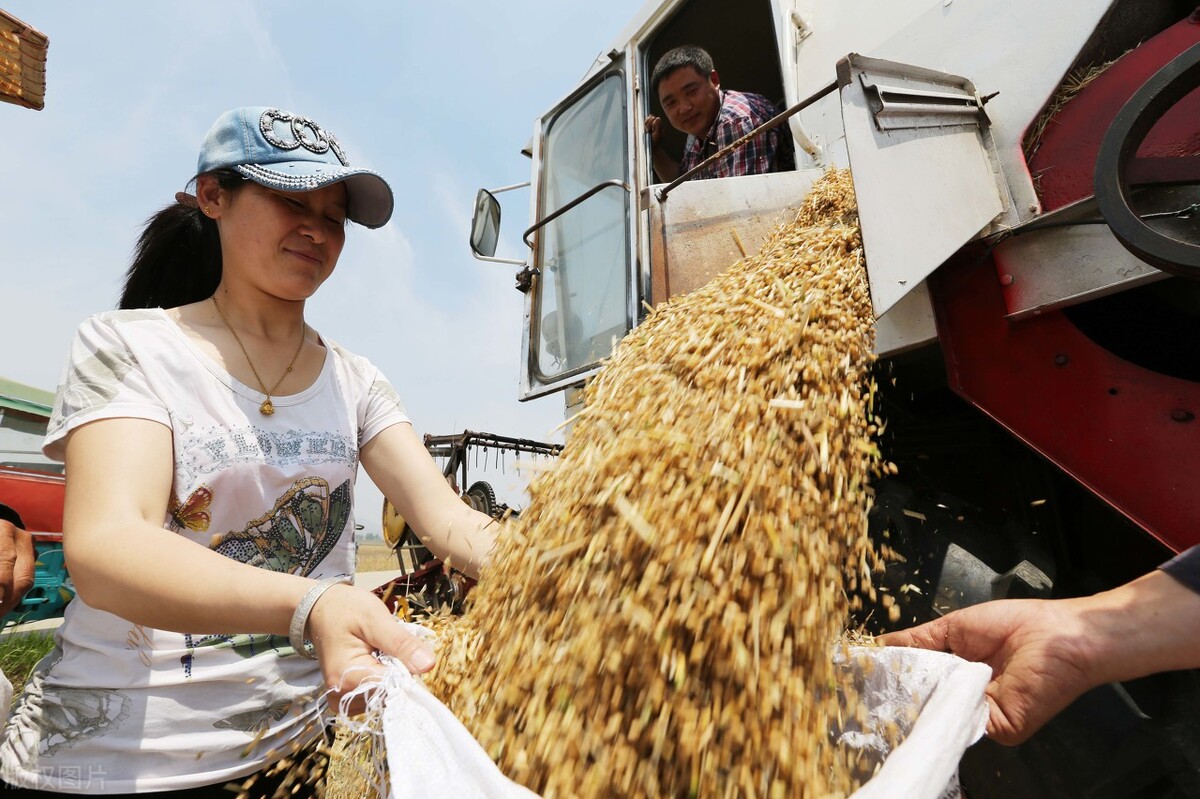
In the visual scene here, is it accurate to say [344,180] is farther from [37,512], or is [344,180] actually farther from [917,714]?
[37,512]

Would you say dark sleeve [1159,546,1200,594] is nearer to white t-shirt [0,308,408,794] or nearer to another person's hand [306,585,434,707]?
another person's hand [306,585,434,707]

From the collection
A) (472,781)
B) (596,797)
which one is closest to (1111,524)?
(596,797)

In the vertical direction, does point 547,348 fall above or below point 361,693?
above

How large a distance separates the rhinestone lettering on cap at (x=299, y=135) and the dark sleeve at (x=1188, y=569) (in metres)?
1.83

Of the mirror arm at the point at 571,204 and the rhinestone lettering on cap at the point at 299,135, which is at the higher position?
the mirror arm at the point at 571,204

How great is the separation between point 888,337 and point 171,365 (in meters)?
1.79

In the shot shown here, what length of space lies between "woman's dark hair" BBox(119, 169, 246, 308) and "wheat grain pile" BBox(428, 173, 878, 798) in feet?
3.41

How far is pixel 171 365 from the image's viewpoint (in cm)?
132

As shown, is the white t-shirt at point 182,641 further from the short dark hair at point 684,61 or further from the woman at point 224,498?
the short dark hair at point 684,61

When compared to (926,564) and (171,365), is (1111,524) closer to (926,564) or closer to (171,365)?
(926,564)

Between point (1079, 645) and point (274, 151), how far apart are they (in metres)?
1.85

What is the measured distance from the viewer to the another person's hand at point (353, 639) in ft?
3.36

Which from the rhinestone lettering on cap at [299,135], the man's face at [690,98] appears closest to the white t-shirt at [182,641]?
the rhinestone lettering on cap at [299,135]

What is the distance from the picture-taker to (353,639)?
3.45ft
